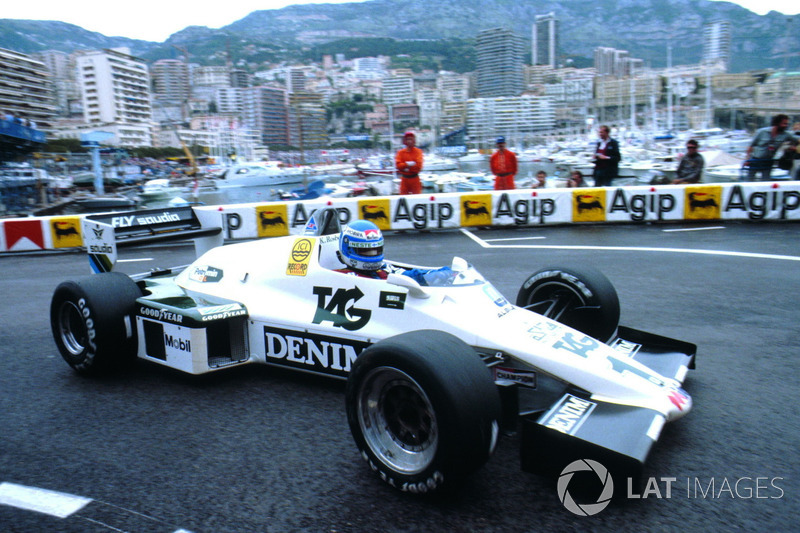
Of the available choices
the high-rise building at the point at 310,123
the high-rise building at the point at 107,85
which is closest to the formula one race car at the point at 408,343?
the high-rise building at the point at 310,123

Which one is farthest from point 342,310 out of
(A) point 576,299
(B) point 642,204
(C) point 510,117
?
(C) point 510,117

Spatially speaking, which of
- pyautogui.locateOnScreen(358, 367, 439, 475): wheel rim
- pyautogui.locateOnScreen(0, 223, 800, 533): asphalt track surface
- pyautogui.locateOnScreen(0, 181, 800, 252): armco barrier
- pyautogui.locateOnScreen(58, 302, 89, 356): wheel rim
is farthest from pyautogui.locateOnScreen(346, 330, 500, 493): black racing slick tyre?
pyautogui.locateOnScreen(0, 181, 800, 252): armco barrier

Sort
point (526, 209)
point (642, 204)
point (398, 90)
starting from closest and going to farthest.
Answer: point (642, 204)
point (526, 209)
point (398, 90)

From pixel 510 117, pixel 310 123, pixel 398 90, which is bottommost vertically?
pixel 310 123

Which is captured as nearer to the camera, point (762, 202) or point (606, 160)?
point (762, 202)

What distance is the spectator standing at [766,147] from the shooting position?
489 inches

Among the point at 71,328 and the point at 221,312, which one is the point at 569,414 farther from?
the point at 71,328

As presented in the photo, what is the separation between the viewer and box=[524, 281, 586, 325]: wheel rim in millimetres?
4754

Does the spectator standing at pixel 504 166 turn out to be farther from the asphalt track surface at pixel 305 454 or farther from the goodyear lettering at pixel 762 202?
the asphalt track surface at pixel 305 454

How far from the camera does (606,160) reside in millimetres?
13367

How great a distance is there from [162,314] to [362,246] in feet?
5.37

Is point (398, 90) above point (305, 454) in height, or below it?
above

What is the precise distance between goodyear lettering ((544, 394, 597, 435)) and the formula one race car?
1 centimetres

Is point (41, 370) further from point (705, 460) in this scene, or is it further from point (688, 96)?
point (688, 96)
